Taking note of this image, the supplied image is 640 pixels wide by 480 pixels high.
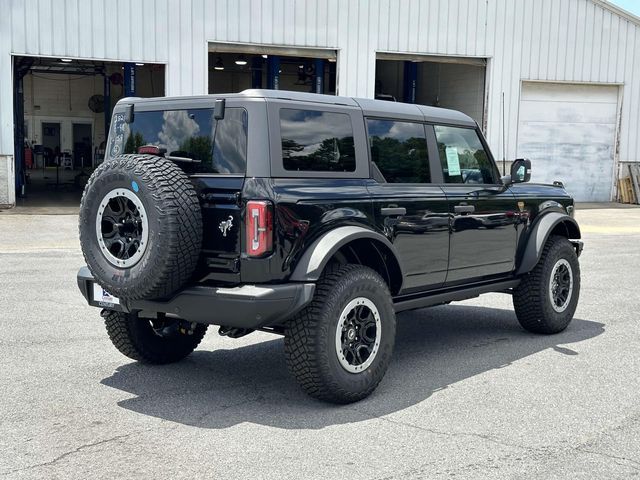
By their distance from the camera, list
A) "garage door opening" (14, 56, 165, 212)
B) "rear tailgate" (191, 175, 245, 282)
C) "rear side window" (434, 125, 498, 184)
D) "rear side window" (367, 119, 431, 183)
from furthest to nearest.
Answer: "garage door opening" (14, 56, 165, 212) → "rear side window" (434, 125, 498, 184) → "rear side window" (367, 119, 431, 183) → "rear tailgate" (191, 175, 245, 282)

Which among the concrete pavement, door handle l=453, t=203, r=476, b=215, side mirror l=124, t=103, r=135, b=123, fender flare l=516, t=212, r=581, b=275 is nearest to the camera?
the concrete pavement

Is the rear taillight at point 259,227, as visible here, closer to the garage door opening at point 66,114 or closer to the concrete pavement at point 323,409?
the concrete pavement at point 323,409

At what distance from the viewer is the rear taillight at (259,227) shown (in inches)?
182

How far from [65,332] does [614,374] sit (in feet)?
15.0

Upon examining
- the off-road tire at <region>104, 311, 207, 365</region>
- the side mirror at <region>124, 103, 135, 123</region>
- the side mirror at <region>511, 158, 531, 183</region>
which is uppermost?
the side mirror at <region>124, 103, 135, 123</region>

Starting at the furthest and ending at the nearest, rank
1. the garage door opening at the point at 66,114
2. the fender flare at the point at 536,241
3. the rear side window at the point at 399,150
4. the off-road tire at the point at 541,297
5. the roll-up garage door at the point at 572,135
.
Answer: the garage door opening at the point at 66,114 < the roll-up garage door at the point at 572,135 < the off-road tire at the point at 541,297 < the fender flare at the point at 536,241 < the rear side window at the point at 399,150

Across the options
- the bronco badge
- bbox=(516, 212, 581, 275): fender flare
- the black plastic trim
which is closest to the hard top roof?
the bronco badge

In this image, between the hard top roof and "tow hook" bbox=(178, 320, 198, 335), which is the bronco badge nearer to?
the hard top roof

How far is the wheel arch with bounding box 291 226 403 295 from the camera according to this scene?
15.6ft

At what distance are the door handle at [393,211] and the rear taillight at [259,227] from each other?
1.02 metres

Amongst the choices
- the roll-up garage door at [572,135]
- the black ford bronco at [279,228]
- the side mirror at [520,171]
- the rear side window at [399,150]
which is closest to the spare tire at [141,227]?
the black ford bronco at [279,228]

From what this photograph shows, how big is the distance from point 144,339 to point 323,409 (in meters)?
1.57

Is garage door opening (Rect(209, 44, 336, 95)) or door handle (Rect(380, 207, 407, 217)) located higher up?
garage door opening (Rect(209, 44, 336, 95))

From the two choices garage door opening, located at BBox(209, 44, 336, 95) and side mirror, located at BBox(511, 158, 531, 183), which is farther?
garage door opening, located at BBox(209, 44, 336, 95)
